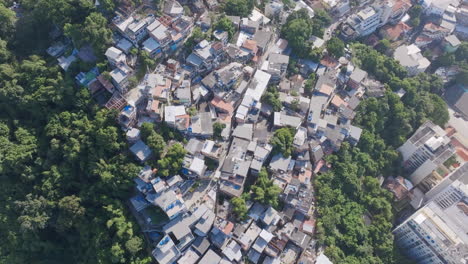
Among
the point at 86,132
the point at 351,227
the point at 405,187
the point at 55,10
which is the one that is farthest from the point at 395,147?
the point at 55,10

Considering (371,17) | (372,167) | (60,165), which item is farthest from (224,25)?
(372,167)

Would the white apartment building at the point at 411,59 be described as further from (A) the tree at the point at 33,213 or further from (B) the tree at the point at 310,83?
(A) the tree at the point at 33,213

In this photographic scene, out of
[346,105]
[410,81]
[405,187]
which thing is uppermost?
[410,81]

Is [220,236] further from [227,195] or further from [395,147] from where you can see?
[395,147]

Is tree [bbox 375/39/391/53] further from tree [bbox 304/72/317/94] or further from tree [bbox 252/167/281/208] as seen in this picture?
tree [bbox 252/167/281/208]

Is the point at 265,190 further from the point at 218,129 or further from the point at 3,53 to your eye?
the point at 3,53

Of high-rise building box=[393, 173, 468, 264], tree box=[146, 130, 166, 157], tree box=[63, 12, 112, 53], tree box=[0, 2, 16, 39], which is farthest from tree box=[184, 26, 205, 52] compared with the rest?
high-rise building box=[393, 173, 468, 264]
